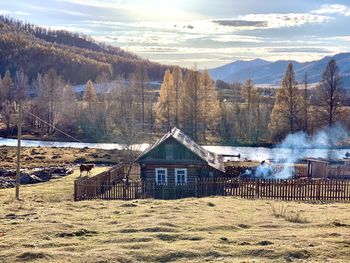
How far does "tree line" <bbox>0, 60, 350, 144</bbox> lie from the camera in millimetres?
75938

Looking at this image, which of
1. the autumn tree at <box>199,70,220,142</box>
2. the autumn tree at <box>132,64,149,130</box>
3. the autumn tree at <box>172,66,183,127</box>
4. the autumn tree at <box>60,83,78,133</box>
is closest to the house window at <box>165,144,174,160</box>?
the autumn tree at <box>199,70,220,142</box>

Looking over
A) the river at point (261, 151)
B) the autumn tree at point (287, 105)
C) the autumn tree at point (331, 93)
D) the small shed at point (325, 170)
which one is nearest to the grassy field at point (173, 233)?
the small shed at point (325, 170)

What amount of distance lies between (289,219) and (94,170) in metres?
31.2

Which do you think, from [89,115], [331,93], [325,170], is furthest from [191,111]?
[325,170]

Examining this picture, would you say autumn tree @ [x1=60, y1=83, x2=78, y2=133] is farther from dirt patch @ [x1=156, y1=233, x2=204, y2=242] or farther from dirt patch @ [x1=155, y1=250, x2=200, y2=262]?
dirt patch @ [x1=155, y1=250, x2=200, y2=262]

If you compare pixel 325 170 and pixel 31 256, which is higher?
pixel 325 170

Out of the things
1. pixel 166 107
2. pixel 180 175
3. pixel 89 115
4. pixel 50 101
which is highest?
pixel 50 101

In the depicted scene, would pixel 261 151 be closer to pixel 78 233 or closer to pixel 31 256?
pixel 78 233

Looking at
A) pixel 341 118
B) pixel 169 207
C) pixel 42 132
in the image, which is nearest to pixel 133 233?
pixel 169 207

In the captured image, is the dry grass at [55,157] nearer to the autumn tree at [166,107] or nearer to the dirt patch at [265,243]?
the autumn tree at [166,107]

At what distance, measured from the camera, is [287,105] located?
255ft

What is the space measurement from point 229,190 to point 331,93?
4655cm

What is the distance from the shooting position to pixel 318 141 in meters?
75.9

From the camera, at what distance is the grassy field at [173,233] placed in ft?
45.7
